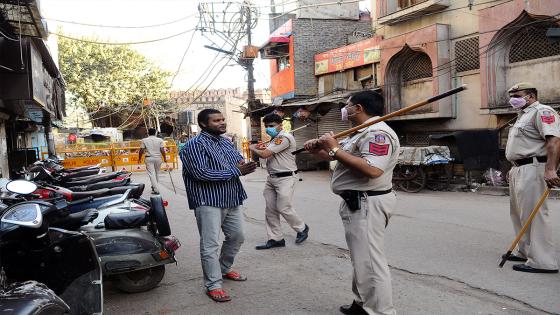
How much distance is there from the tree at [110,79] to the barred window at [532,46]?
76.6 feet

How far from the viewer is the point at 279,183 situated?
5891 millimetres

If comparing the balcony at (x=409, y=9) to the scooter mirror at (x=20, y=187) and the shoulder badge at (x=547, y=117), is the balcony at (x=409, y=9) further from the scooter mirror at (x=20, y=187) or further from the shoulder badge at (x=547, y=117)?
the scooter mirror at (x=20, y=187)

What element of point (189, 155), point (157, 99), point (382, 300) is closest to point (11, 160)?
point (189, 155)

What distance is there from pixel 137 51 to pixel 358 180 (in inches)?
1169

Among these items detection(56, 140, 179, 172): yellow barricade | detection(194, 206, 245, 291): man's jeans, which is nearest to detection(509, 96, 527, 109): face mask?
detection(194, 206, 245, 291): man's jeans

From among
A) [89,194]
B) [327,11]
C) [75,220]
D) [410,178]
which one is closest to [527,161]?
[75,220]

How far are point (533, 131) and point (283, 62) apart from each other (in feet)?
60.0

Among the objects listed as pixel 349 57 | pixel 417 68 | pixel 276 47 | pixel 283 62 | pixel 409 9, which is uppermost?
pixel 276 47

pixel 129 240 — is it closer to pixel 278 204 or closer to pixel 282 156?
pixel 278 204

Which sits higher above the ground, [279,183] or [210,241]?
[279,183]

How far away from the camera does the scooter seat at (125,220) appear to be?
4.23 metres

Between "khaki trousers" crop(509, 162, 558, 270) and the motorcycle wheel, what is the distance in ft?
11.6

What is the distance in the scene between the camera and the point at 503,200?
32.2 ft

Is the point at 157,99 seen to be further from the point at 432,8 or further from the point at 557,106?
the point at 557,106
